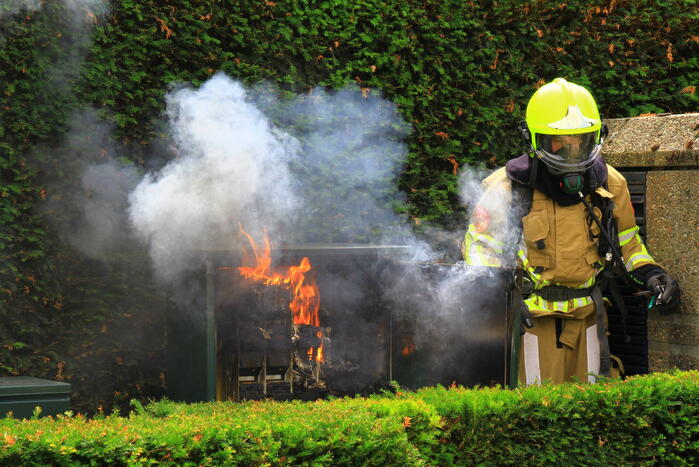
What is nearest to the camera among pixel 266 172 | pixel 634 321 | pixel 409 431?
pixel 409 431

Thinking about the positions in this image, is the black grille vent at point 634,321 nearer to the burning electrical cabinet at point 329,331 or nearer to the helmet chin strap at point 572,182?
the helmet chin strap at point 572,182

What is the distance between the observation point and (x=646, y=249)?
18.0 ft

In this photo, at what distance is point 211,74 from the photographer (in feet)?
19.4

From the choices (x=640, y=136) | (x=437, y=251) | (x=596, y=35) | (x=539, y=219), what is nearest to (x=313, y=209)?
(x=437, y=251)

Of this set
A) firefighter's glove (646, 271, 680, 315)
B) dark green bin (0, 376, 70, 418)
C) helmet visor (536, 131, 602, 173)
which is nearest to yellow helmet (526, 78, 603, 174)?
helmet visor (536, 131, 602, 173)

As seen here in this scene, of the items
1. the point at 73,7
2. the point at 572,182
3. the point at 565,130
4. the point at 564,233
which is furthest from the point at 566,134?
the point at 73,7

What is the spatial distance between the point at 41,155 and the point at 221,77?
4.03 ft

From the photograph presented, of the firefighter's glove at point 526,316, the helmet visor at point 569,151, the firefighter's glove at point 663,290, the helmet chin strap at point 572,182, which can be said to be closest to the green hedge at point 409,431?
the firefighter's glove at point 663,290

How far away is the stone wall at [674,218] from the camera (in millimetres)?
5297

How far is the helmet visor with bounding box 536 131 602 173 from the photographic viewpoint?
5023 mm

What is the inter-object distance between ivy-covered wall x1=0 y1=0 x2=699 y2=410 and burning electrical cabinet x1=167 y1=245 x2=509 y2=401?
72cm

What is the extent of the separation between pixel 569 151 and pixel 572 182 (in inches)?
7.0

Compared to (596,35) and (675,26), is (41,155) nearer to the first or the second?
(596,35)

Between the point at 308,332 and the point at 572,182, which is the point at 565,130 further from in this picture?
the point at 308,332
